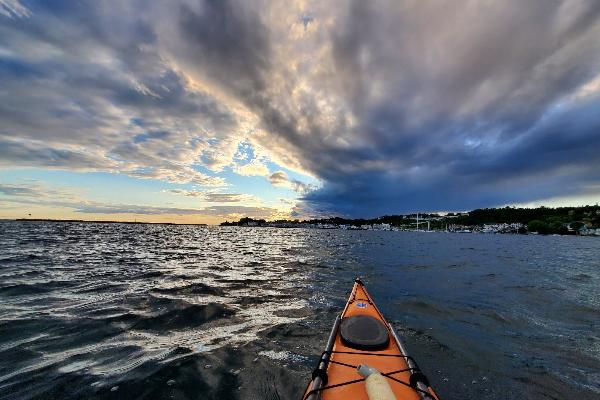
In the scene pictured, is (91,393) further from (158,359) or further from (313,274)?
(313,274)

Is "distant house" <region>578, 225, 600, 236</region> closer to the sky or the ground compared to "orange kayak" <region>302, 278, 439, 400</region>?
closer to the sky

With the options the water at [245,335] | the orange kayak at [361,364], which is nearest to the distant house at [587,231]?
the water at [245,335]

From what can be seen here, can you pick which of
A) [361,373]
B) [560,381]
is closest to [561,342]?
[560,381]

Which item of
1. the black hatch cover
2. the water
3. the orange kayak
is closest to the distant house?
the water

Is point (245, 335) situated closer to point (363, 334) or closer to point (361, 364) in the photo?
point (363, 334)

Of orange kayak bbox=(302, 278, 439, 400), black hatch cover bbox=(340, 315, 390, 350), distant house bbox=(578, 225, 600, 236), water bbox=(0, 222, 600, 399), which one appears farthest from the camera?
distant house bbox=(578, 225, 600, 236)

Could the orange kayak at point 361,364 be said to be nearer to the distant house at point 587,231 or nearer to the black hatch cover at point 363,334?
the black hatch cover at point 363,334

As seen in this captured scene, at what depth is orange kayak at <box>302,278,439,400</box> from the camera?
4238mm

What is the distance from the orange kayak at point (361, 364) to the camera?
424cm

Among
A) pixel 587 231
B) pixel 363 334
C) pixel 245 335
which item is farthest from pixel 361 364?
pixel 587 231

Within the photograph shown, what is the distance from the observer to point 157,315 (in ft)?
32.8

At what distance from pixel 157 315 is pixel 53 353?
3.25 metres

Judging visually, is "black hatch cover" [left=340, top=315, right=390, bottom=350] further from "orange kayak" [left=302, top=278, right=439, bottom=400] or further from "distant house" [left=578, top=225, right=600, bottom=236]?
"distant house" [left=578, top=225, right=600, bottom=236]

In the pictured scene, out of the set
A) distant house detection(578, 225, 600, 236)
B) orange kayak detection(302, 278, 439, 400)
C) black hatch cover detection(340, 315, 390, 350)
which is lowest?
orange kayak detection(302, 278, 439, 400)
